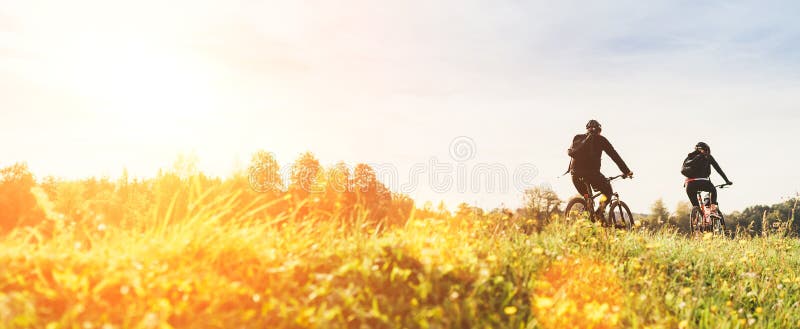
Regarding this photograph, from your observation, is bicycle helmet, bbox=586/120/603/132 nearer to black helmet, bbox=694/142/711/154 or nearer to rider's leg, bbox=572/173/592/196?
rider's leg, bbox=572/173/592/196

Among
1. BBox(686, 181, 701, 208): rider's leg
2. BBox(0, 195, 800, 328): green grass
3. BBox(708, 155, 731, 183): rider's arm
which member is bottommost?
BBox(0, 195, 800, 328): green grass

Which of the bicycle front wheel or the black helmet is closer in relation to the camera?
the black helmet

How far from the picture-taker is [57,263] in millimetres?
5082

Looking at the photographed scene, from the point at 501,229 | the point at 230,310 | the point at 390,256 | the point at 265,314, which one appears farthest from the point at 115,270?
the point at 501,229

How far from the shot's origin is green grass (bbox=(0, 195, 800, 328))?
4.50m

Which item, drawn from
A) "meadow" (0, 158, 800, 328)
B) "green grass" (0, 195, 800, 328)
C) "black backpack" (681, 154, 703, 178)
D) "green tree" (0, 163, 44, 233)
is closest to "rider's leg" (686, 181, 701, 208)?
"black backpack" (681, 154, 703, 178)

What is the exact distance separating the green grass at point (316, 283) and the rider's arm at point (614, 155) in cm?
484

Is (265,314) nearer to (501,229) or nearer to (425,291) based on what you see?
(425,291)

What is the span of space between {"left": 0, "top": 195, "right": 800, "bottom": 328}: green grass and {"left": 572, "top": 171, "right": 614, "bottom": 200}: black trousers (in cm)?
467

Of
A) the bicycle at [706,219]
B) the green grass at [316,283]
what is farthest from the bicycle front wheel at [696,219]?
the green grass at [316,283]

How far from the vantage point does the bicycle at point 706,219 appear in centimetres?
1466

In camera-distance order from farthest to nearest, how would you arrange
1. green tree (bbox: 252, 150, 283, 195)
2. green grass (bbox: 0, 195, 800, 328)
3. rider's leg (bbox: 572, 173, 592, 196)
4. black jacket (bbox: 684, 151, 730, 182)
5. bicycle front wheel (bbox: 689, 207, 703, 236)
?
green tree (bbox: 252, 150, 283, 195) → bicycle front wheel (bbox: 689, 207, 703, 236) → black jacket (bbox: 684, 151, 730, 182) → rider's leg (bbox: 572, 173, 592, 196) → green grass (bbox: 0, 195, 800, 328)

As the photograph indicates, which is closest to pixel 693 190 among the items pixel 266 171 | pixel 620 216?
pixel 620 216

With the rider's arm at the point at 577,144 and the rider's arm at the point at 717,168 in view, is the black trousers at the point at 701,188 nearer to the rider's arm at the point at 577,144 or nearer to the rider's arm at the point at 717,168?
the rider's arm at the point at 717,168
